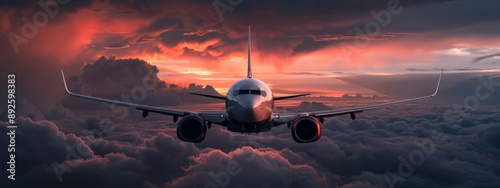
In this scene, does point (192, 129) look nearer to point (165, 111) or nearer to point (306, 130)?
point (165, 111)

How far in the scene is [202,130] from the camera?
102 ft

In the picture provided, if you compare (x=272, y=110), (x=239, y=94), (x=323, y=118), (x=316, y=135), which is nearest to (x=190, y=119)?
(x=239, y=94)

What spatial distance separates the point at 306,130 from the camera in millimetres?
31250

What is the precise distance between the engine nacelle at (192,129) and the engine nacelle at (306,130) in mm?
6369

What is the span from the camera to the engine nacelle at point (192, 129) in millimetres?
30953

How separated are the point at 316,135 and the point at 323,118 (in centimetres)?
502

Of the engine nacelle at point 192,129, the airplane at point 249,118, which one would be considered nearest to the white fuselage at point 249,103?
the airplane at point 249,118

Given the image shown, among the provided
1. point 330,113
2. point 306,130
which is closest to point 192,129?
point 306,130

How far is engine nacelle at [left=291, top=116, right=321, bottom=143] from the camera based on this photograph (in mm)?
30984

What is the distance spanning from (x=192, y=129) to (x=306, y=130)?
26.2 ft

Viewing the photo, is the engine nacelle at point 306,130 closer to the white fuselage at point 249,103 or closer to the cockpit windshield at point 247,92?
the white fuselage at point 249,103

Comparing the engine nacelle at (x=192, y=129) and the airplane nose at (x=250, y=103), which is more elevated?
the airplane nose at (x=250, y=103)

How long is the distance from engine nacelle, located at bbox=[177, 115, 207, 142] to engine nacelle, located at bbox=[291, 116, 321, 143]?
637 centimetres

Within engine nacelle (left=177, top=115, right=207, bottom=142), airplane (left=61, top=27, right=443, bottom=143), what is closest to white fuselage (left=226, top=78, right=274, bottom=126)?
airplane (left=61, top=27, right=443, bottom=143)
